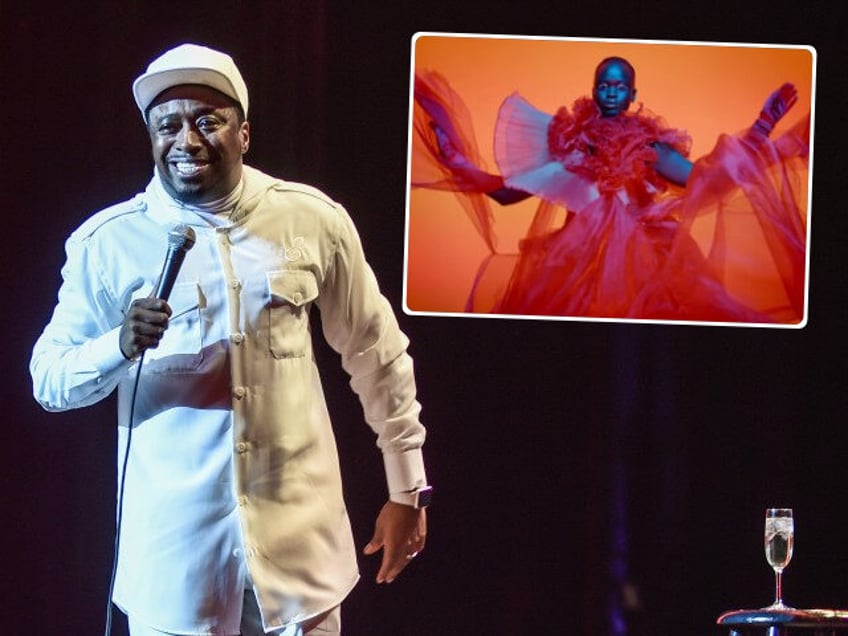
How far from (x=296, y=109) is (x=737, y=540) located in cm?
186

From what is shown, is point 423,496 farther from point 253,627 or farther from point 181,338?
point 181,338

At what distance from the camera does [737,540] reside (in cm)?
410

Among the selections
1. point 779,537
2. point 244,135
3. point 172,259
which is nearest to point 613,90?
point 779,537

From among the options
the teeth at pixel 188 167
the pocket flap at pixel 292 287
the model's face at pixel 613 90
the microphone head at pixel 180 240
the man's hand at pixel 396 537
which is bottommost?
the man's hand at pixel 396 537

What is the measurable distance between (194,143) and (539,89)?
5.99ft

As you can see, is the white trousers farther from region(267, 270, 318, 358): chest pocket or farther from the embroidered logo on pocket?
the embroidered logo on pocket

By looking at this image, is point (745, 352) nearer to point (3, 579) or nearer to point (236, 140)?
point (236, 140)

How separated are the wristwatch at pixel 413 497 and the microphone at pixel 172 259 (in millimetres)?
715

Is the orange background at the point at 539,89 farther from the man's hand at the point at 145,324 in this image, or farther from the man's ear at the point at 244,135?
the man's hand at the point at 145,324

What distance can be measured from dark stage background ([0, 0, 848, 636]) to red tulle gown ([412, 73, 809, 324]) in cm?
7

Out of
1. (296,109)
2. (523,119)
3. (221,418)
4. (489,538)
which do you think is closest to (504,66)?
(523,119)

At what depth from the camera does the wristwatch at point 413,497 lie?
8.89ft

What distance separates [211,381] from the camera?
7.97 ft

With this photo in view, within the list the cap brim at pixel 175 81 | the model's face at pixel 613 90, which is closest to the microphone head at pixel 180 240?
Result: the cap brim at pixel 175 81
